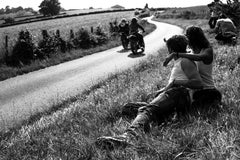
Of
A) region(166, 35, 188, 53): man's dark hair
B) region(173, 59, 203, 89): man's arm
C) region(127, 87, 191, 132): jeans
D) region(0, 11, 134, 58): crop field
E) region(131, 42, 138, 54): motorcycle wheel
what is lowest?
region(0, 11, 134, 58): crop field

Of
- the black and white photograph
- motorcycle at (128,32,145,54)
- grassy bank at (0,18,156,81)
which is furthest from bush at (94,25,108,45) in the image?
the black and white photograph

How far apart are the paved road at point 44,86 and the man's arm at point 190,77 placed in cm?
353

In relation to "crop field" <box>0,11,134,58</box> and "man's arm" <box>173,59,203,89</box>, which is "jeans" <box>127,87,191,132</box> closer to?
"man's arm" <box>173,59,203,89</box>

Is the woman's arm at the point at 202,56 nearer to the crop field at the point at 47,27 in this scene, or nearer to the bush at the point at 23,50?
the bush at the point at 23,50

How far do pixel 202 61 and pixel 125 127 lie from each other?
156 centimetres

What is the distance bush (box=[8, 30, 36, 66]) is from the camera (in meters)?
14.6

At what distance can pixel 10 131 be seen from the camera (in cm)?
573

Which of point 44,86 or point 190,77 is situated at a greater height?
point 190,77

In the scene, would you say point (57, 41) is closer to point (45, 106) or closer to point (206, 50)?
point (45, 106)

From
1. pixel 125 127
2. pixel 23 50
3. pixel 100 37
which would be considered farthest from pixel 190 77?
pixel 100 37

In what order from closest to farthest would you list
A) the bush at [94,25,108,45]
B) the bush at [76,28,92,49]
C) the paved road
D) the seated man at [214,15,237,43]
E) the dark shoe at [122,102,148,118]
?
the dark shoe at [122,102,148,118] → the paved road → the seated man at [214,15,237,43] → the bush at [76,28,92,49] → the bush at [94,25,108,45]

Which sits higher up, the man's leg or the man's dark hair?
the man's dark hair

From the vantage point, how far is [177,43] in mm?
4648

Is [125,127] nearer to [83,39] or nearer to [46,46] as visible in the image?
[46,46]
